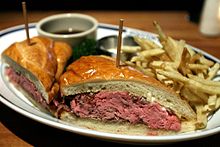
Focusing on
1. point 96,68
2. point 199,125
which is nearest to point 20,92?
point 96,68

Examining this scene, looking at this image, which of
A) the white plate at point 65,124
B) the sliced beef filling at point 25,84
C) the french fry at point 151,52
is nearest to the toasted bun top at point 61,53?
the sliced beef filling at point 25,84

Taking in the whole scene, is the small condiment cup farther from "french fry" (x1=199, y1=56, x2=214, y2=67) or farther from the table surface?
"french fry" (x1=199, y1=56, x2=214, y2=67)

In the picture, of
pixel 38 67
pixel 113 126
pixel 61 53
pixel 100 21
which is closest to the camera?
pixel 113 126

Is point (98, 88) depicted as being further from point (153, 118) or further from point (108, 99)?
point (153, 118)

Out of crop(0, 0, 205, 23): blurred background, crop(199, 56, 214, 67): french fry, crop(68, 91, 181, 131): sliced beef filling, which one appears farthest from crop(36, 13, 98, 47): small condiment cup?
crop(0, 0, 205, 23): blurred background

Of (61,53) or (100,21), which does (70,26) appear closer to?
(61,53)

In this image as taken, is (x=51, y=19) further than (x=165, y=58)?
Yes

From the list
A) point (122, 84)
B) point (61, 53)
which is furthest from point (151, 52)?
point (61, 53)
